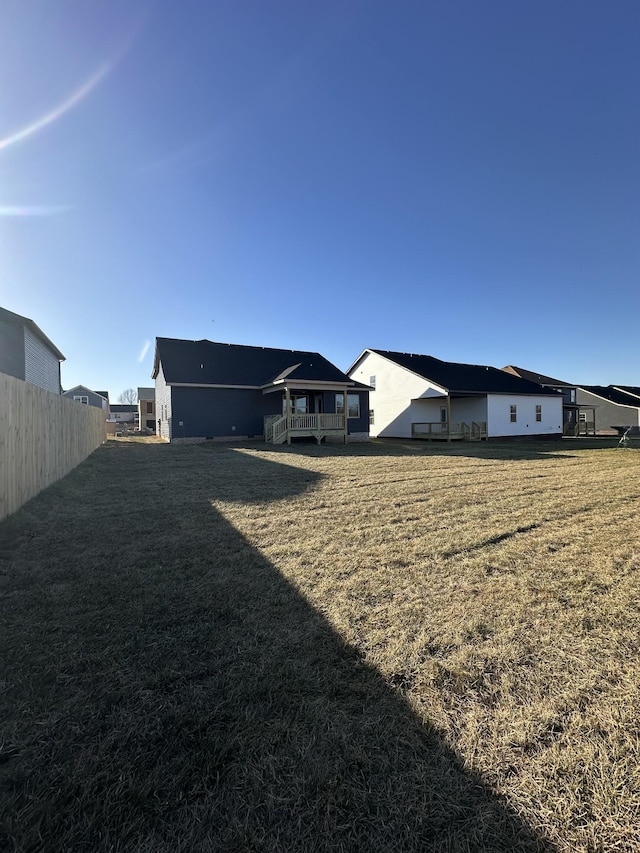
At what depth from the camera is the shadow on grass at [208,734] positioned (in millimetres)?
1286

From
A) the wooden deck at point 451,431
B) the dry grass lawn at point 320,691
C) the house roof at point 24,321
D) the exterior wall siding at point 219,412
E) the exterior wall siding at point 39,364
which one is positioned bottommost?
the dry grass lawn at point 320,691

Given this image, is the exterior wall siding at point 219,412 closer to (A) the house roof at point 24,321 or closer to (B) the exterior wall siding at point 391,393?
(A) the house roof at point 24,321

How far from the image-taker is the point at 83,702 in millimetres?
1887

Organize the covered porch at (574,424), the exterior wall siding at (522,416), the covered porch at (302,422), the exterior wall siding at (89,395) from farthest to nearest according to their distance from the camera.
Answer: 1. the exterior wall siding at (89,395)
2. the covered porch at (574,424)
3. the exterior wall siding at (522,416)
4. the covered porch at (302,422)

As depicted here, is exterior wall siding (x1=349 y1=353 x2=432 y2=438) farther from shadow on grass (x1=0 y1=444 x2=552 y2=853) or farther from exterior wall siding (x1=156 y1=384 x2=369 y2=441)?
shadow on grass (x1=0 y1=444 x2=552 y2=853)

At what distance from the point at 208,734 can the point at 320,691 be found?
0.59 metres

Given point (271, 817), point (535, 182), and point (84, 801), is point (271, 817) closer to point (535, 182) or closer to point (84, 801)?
point (84, 801)

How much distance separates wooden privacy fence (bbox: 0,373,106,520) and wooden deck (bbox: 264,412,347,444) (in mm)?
9968

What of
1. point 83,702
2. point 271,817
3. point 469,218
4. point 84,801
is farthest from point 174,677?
point 469,218

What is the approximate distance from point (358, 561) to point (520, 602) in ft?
4.83

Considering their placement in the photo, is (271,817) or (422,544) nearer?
(271,817)

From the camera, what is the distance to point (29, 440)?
19.8ft

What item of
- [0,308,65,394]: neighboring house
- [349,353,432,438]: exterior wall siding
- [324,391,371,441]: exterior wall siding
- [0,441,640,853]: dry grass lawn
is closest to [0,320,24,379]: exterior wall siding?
[0,308,65,394]: neighboring house

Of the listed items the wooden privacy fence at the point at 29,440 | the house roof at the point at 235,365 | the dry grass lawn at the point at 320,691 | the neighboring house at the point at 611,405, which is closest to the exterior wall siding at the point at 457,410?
the house roof at the point at 235,365
